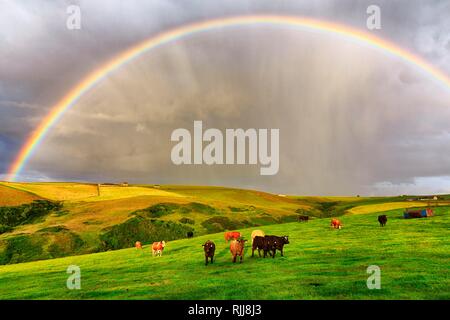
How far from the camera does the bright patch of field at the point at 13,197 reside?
8959 cm

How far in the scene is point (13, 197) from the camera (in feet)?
310

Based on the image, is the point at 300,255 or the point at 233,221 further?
the point at 233,221

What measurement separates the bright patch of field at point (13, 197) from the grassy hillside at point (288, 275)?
65280 mm

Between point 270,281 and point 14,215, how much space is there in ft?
261

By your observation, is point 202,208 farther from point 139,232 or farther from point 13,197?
point 13,197

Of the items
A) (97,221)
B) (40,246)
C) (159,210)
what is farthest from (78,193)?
(40,246)

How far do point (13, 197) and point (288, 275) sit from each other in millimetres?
93900

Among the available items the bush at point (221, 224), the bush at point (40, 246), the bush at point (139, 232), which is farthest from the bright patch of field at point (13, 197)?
the bush at point (221, 224)

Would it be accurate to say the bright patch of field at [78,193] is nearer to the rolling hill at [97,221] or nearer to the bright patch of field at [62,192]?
the bright patch of field at [62,192]

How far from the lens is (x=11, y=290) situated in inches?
1033

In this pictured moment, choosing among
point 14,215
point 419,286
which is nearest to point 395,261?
point 419,286

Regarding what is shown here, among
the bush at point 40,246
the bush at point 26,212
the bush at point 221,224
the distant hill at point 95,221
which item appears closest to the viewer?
the bush at point 40,246

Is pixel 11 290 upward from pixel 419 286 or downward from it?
downward
